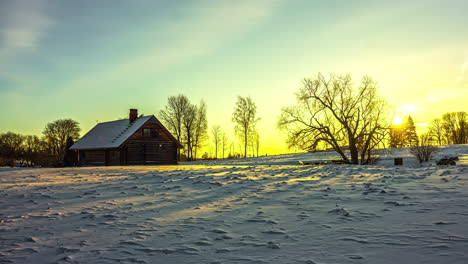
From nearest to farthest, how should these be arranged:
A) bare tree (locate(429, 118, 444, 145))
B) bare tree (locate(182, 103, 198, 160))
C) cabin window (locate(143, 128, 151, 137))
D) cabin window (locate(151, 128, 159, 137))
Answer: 1. cabin window (locate(143, 128, 151, 137))
2. cabin window (locate(151, 128, 159, 137))
3. bare tree (locate(182, 103, 198, 160))
4. bare tree (locate(429, 118, 444, 145))

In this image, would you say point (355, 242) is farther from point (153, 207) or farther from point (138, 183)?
point (138, 183)

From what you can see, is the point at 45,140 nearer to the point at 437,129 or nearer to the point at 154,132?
the point at 154,132

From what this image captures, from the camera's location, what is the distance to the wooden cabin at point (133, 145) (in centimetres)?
3194

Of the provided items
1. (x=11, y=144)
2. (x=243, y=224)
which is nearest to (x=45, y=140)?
(x=11, y=144)

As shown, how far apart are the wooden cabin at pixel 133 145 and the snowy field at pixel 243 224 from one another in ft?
74.2

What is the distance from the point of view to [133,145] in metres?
32.2

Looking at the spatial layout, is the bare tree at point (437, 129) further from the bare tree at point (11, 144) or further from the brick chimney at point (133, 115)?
the bare tree at point (11, 144)

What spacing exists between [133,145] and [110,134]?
16.9 feet

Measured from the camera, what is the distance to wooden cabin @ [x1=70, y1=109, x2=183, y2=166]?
105 ft

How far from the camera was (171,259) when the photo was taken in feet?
13.8

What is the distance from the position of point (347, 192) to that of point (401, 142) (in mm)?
17504

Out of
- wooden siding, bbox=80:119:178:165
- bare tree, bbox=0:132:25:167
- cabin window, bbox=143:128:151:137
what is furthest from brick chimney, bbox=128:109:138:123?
bare tree, bbox=0:132:25:167

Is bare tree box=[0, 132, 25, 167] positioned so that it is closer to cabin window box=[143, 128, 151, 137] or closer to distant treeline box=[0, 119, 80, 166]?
distant treeline box=[0, 119, 80, 166]

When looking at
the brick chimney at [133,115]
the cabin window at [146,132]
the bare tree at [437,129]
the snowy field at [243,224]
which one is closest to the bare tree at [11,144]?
the brick chimney at [133,115]
